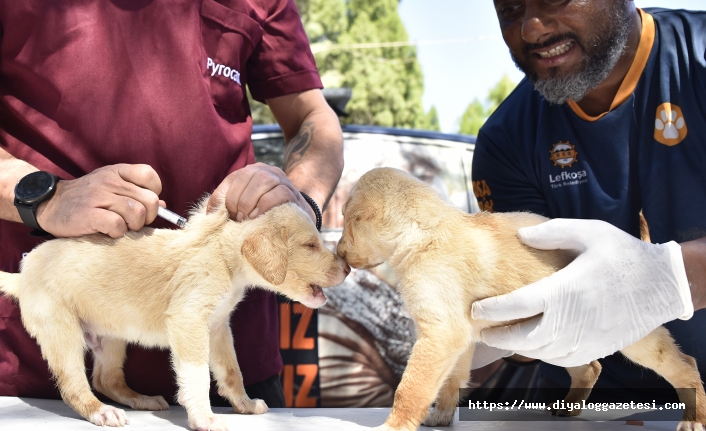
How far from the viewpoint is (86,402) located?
7.13 feet

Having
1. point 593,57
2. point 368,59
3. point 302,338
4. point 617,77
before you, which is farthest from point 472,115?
point 593,57

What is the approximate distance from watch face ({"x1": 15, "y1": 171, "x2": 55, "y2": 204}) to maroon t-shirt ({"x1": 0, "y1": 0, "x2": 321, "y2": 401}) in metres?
0.25

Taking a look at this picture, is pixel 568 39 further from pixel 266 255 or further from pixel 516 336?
pixel 266 255

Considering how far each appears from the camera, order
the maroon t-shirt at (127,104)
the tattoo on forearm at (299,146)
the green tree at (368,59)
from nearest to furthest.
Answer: the maroon t-shirt at (127,104) → the tattoo on forearm at (299,146) → the green tree at (368,59)

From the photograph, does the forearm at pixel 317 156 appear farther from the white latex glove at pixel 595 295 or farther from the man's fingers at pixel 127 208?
the white latex glove at pixel 595 295

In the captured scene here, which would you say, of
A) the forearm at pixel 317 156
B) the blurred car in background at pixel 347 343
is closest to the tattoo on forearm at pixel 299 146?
the forearm at pixel 317 156

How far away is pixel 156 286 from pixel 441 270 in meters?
1.01

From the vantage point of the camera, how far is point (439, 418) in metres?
2.45

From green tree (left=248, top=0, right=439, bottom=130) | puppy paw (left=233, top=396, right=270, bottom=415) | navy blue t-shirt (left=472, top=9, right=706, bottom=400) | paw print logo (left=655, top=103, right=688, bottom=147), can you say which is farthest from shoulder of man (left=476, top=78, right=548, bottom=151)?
green tree (left=248, top=0, right=439, bottom=130)

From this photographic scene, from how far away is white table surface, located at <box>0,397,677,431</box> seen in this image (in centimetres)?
213

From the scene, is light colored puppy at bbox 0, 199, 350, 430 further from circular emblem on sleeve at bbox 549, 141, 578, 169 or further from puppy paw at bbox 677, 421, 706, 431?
puppy paw at bbox 677, 421, 706, 431

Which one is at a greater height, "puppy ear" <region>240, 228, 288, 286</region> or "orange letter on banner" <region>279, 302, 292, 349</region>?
"puppy ear" <region>240, 228, 288, 286</region>

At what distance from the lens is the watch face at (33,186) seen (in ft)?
6.90

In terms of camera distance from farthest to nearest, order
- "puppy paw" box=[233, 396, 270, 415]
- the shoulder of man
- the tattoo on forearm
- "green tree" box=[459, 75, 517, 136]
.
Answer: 1. "green tree" box=[459, 75, 517, 136]
2. the shoulder of man
3. the tattoo on forearm
4. "puppy paw" box=[233, 396, 270, 415]
